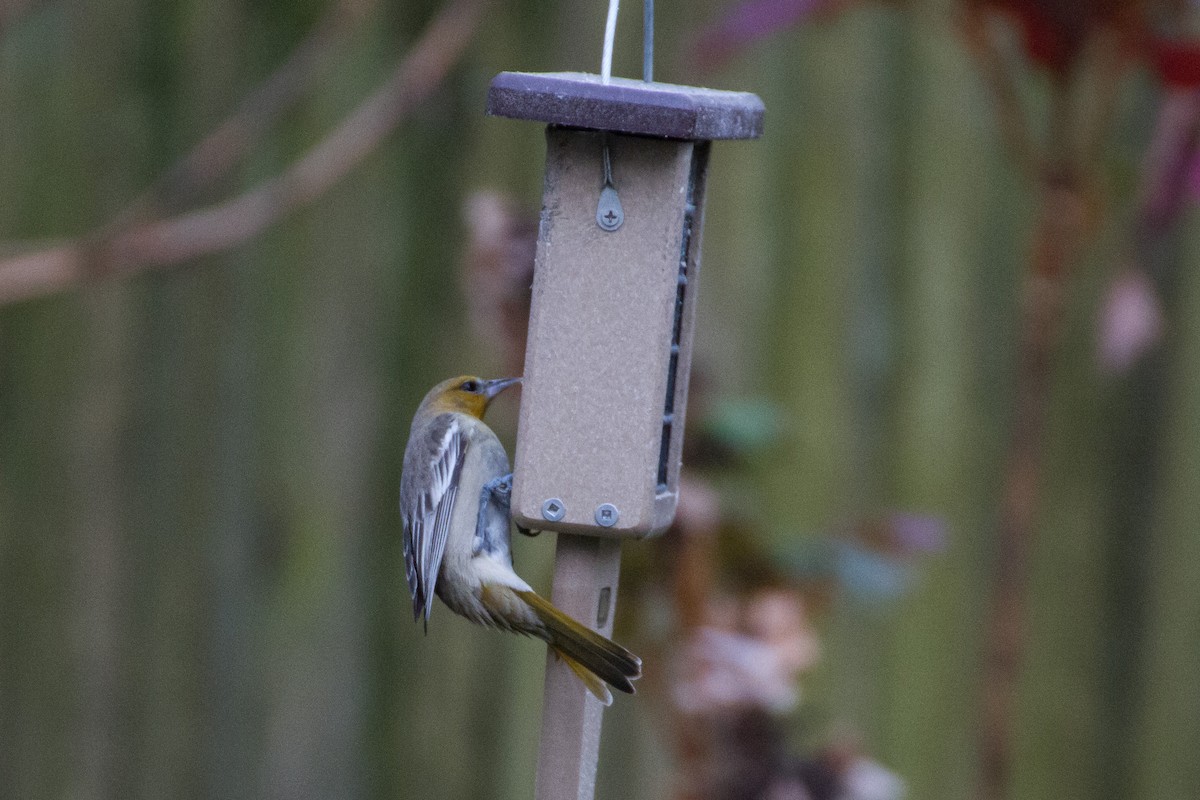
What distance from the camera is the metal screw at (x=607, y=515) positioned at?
176 centimetres

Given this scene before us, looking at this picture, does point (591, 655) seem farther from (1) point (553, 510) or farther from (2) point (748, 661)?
(2) point (748, 661)

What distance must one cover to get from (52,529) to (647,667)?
1266 mm

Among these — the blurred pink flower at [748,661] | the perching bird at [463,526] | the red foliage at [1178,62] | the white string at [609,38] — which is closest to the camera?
the white string at [609,38]

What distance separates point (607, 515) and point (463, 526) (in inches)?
13.0

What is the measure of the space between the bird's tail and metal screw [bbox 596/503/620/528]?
0.38ft

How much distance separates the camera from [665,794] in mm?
3084

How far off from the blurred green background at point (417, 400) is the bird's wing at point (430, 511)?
0.89 meters

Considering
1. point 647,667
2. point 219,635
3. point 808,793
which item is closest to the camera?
point 808,793

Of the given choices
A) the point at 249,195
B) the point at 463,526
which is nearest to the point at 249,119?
the point at 249,195

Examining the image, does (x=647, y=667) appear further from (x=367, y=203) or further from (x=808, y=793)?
(x=367, y=203)

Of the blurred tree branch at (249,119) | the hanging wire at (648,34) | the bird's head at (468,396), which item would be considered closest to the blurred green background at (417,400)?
the blurred tree branch at (249,119)

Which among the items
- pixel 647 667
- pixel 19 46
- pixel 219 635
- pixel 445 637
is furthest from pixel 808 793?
pixel 19 46

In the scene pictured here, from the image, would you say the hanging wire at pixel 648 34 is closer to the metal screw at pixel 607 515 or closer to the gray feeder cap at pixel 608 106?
the gray feeder cap at pixel 608 106

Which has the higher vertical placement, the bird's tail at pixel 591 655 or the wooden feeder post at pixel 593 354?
the wooden feeder post at pixel 593 354
